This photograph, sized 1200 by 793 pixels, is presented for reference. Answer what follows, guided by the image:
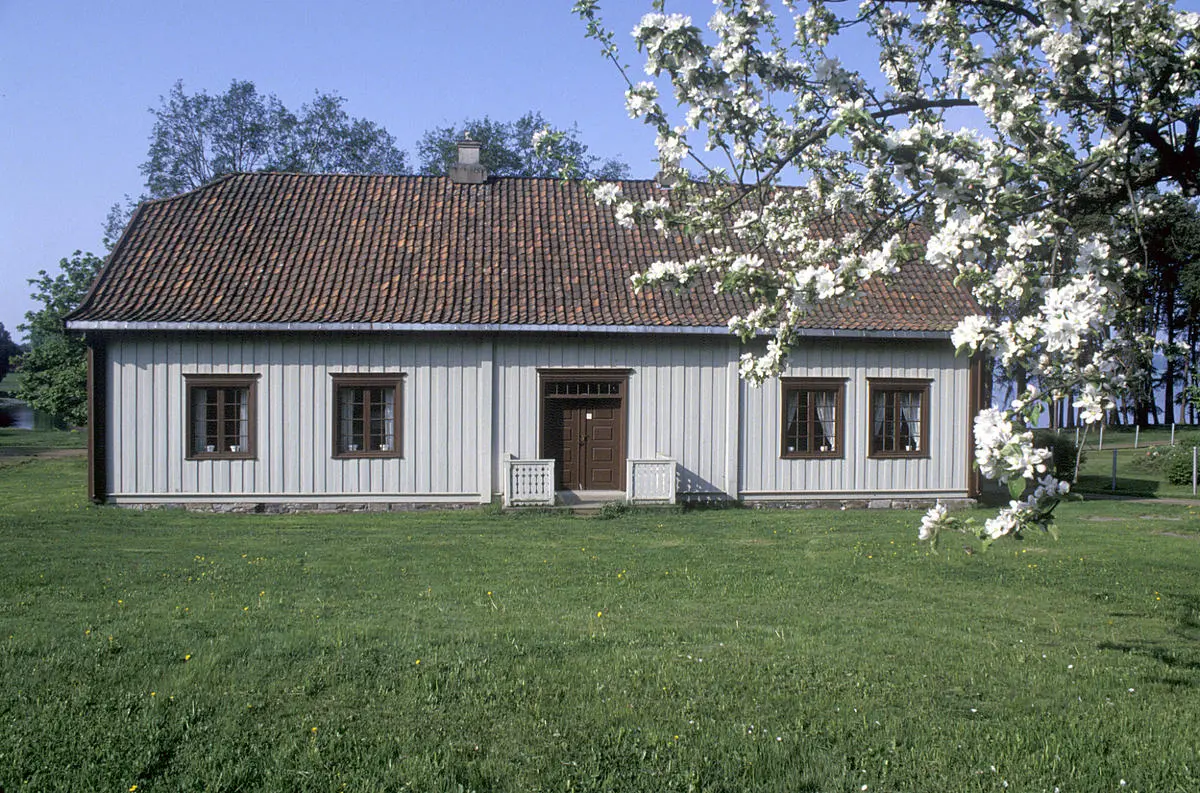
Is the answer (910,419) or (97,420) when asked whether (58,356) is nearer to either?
(97,420)

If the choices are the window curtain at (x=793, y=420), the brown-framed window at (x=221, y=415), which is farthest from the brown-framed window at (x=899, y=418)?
the brown-framed window at (x=221, y=415)

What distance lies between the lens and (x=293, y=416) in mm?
17203

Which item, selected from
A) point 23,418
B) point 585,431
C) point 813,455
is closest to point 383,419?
point 585,431

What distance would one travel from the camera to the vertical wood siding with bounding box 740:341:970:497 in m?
18.1

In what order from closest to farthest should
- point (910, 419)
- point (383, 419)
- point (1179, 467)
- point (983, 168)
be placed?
point (983, 168), point (383, 419), point (910, 419), point (1179, 467)

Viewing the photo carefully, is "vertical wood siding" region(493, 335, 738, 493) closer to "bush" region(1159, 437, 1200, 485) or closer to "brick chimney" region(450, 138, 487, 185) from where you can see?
"brick chimney" region(450, 138, 487, 185)

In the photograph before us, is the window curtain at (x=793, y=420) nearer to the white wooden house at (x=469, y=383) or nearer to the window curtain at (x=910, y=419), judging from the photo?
the white wooden house at (x=469, y=383)

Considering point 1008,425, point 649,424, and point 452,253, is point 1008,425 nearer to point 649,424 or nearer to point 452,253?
point 649,424

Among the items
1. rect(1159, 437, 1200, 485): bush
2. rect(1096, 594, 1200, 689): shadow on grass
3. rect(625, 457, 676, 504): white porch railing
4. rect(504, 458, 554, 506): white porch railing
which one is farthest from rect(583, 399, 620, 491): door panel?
rect(1159, 437, 1200, 485): bush

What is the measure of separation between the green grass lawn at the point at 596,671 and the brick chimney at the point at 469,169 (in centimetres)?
1121

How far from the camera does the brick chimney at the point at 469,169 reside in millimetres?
21375

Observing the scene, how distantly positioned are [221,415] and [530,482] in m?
5.26

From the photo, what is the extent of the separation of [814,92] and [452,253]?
12.1 meters

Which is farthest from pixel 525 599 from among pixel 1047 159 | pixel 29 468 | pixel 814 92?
pixel 29 468
